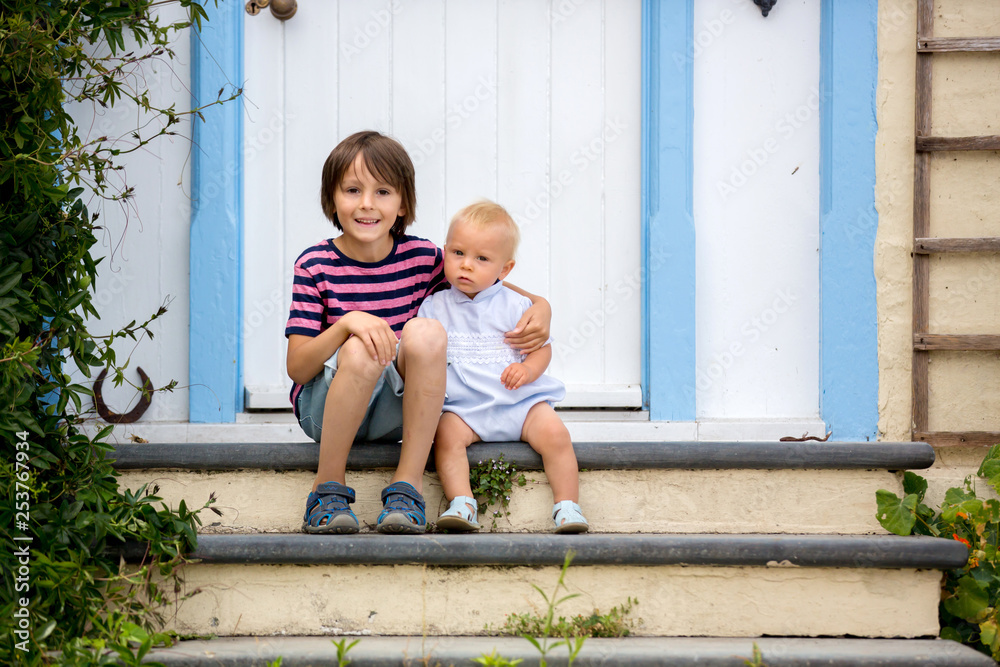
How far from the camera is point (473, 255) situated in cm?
202

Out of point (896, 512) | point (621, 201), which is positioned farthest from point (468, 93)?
point (896, 512)

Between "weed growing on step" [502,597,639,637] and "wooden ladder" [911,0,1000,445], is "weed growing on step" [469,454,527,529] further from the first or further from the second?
"wooden ladder" [911,0,1000,445]

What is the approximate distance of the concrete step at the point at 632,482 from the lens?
1.92 m

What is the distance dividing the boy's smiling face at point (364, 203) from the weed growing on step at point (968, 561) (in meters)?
1.35

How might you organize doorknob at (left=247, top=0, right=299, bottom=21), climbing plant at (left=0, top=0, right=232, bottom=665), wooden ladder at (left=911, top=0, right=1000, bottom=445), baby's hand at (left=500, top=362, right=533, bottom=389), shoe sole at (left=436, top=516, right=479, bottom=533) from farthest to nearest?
doorknob at (left=247, top=0, right=299, bottom=21)
wooden ladder at (left=911, top=0, right=1000, bottom=445)
baby's hand at (left=500, top=362, right=533, bottom=389)
shoe sole at (left=436, top=516, right=479, bottom=533)
climbing plant at (left=0, top=0, right=232, bottom=665)

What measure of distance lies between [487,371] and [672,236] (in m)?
1.02

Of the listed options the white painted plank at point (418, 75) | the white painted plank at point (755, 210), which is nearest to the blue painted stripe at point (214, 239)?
the white painted plank at point (418, 75)

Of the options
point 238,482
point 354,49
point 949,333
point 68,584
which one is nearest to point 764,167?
point 949,333

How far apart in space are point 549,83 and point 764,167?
80 cm

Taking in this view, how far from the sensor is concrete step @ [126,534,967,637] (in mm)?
1698

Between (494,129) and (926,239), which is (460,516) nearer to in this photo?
(494,129)

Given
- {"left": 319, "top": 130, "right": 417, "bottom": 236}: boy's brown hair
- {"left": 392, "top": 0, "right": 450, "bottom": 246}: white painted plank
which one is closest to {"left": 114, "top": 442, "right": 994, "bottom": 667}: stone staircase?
{"left": 319, "top": 130, "right": 417, "bottom": 236}: boy's brown hair

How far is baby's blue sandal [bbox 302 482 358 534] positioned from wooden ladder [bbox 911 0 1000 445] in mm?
1904

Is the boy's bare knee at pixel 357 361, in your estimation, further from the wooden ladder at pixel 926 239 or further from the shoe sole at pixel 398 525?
the wooden ladder at pixel 926 239
